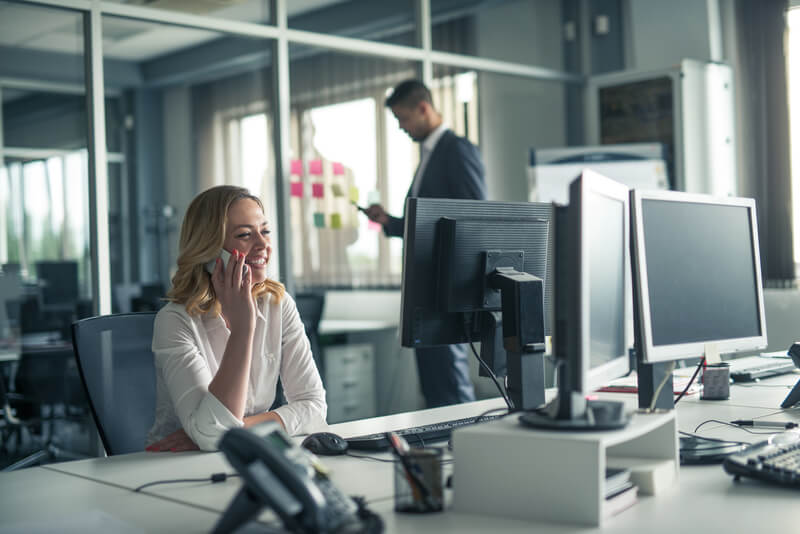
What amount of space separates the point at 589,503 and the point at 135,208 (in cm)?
620

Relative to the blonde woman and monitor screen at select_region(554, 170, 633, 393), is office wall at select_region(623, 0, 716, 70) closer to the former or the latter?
the blonde woman

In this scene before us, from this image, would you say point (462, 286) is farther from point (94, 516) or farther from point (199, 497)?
point (94, 516)

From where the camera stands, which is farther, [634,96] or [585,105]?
[585,105]

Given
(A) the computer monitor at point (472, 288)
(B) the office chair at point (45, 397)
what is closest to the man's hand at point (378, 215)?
(B) the office chair at point (45, 397)

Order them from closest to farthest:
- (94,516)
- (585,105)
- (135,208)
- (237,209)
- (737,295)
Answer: (94,516) < (737,295) < (237,209) < (585,105) < (135,208)

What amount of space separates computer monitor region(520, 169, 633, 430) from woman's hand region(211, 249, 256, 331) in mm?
776

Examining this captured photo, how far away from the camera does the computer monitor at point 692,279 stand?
4.91 ft

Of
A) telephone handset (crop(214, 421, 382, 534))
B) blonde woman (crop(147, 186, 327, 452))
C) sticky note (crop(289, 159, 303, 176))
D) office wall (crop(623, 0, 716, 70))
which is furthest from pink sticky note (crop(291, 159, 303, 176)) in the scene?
telephone handset (crop(214, 421, 382, 534))

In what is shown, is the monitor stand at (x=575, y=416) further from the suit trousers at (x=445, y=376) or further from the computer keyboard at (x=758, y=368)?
the suit trousers at (x=445, y=376)

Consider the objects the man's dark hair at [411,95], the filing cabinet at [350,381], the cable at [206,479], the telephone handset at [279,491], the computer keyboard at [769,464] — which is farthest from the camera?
the filing cabinet at [350,381]

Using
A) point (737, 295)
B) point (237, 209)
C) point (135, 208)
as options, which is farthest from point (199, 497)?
point (135, 208)

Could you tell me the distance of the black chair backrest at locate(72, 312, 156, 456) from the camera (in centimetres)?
186

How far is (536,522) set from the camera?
3.71 feet

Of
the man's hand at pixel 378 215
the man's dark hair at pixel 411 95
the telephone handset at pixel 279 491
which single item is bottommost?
the telephone handset at pixel 279 491
